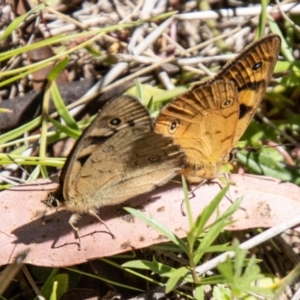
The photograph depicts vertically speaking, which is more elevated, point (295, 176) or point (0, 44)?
point (0, 44)

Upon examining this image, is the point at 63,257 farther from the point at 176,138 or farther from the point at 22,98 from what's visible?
the point at 22,98

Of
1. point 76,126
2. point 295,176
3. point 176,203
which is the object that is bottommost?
point 295,176

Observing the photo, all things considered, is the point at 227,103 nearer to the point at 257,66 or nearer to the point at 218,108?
the point at 218,108

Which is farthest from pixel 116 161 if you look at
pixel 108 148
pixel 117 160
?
pixel 108 148

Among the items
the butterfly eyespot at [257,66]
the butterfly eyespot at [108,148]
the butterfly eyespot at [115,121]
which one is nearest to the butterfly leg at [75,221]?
the butterfly eyespot at [108,148]

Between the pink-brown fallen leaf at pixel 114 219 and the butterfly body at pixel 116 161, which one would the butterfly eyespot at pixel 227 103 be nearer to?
the butterfly body at pixel 116 161

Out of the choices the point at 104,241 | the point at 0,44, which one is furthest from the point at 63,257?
the point at 0,44

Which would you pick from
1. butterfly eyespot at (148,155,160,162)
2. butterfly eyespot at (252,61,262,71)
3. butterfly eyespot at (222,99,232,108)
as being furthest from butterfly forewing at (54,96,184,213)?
butterfly eyespot at (252,61,262,71)

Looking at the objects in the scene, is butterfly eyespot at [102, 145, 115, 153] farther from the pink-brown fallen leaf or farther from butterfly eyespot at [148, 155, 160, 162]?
the pink-brown fallen leaf
